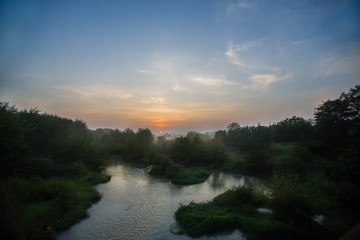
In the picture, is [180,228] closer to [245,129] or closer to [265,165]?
[265,165]

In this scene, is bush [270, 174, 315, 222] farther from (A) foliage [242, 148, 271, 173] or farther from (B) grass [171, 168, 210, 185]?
(A) foliage [242, 148, 271, 173]

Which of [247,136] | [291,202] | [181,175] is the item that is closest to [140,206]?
[181,175]

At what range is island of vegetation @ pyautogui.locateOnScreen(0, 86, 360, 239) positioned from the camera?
13.1 metres

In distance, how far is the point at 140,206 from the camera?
1880 centimetres

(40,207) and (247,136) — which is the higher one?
(247,136)

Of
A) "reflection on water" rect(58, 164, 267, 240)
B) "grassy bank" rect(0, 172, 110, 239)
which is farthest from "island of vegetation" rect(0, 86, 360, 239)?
Answer: "reflection on water" rect(58, 164, 267, 240)

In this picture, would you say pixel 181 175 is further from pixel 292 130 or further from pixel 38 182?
pixel 292 130

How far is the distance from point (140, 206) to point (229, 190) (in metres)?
9.62

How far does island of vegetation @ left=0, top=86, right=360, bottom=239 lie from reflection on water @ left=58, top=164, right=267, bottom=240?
50.8 inches

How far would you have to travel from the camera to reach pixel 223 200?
18141mm

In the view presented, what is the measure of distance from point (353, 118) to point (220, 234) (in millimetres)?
43079

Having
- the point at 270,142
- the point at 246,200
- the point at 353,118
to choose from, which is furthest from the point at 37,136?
the point at 353,118

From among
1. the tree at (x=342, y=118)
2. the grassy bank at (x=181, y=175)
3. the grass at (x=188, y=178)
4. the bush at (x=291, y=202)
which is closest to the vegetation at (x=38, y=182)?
the grassy bank at (x=181, y=175)

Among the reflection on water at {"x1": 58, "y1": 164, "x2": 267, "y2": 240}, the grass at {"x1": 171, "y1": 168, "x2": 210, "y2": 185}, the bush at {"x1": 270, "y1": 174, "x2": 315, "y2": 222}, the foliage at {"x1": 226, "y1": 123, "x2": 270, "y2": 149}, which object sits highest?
the foliage at {"x1": 226, "y1": 123, "x2": 270, "y2": 149}
